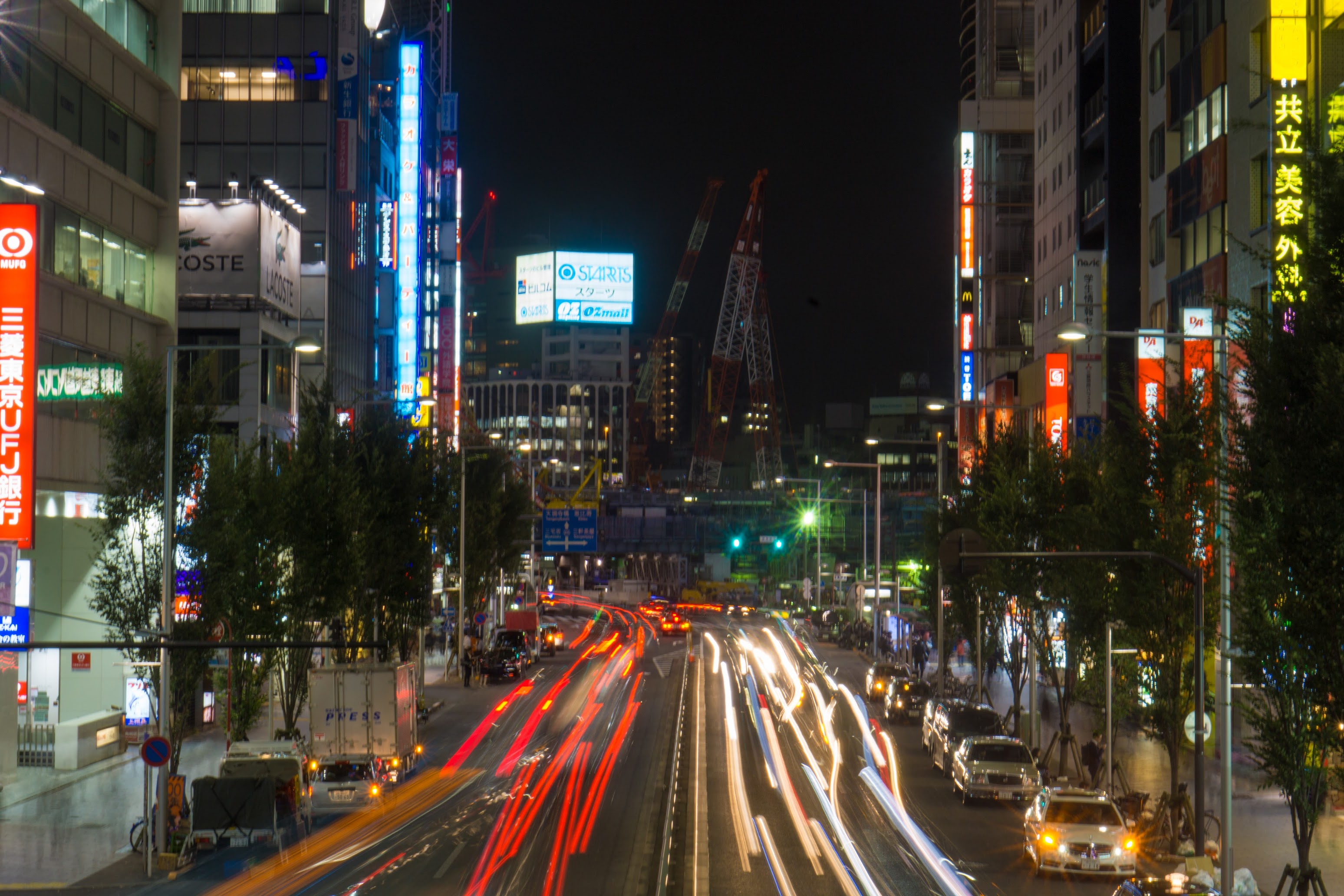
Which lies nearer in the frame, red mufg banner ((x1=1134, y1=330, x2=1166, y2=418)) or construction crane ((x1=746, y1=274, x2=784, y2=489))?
red mufg banner ((x1=1134, y1=330, x2=1166, y2=418))

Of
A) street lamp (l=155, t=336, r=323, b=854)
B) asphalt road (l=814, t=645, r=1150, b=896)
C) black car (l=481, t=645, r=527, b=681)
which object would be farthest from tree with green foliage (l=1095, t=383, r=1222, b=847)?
black car (l=481, t=645, r=527, b=681)

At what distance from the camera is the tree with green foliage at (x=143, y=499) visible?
86.2 ft

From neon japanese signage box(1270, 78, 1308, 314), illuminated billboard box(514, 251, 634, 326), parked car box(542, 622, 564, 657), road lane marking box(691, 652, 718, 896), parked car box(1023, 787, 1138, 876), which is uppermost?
illuminated billboard box(514, 251, 634, 326)

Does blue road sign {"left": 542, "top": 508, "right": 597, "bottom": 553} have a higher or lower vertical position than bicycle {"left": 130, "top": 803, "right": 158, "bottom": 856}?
higher

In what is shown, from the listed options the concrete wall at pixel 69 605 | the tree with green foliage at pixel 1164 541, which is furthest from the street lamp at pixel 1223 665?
the concrete wall at pixel 69 605

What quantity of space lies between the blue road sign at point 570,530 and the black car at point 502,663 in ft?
56.7

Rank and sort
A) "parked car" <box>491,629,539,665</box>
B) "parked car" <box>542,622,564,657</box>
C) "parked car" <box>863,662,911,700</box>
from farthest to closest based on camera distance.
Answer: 1. "parked car" <box>542,622,564,657</box>
2. "parked car" <box>491,629,539,665</box>
3. "parked car" <box>863,662,911,700</box>

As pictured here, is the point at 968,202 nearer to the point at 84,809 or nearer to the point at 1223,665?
the point at 84,809

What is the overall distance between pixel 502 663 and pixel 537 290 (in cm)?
10049

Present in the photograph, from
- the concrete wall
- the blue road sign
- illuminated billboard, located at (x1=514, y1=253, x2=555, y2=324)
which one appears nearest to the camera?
the concrete wall

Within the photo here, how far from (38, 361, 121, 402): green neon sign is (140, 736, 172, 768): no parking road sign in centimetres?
1046

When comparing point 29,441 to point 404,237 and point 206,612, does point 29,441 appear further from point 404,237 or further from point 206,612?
point 404,237

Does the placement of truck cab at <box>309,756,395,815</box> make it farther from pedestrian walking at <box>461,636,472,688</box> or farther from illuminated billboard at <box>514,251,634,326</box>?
illuminated billboard at <box>514,251,634,326</box>

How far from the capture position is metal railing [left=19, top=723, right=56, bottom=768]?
35.0 m
